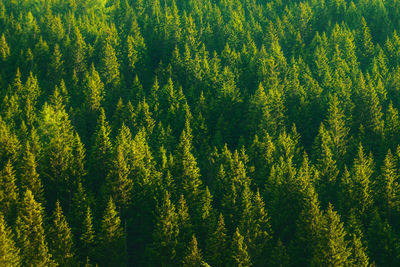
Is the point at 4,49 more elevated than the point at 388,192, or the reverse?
the point at 4,49

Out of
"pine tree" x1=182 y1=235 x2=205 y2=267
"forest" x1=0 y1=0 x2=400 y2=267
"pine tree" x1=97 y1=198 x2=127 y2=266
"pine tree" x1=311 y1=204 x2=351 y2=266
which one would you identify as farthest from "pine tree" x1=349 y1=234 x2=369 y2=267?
"pine tree" x1=97 y1=198 x2=127 y2=266

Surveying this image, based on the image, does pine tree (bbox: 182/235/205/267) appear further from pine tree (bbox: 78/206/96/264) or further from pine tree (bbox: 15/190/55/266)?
pine tree (bbox: 15/190/55/266)

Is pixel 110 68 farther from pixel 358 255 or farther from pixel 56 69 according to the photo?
pixel 358 255

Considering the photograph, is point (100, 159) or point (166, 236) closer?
point (166, 236)

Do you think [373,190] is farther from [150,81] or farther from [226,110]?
[150,81]

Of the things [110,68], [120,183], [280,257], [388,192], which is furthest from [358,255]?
[110,68]

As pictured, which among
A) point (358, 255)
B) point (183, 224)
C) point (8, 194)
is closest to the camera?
point (358, 255)
